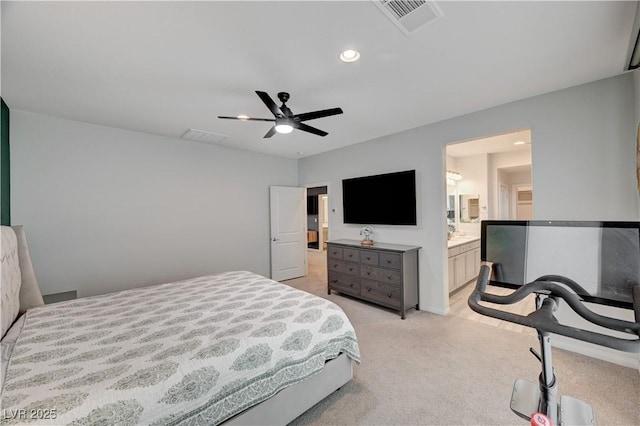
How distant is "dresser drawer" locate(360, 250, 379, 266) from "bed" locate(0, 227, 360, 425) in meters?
1.64

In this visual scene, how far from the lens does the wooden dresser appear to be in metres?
3.37

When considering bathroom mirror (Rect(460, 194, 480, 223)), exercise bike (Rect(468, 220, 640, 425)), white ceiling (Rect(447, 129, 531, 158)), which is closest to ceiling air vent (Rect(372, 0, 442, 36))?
exercise bike (Rect(468, 220, 640, 425))

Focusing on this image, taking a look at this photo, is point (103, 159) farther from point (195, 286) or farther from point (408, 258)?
point (408, 258)

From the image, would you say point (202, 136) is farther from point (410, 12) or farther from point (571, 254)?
point (571, 254)

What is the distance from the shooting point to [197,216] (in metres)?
4.17

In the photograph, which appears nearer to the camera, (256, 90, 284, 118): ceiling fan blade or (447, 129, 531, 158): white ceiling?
(256, 90, 284, 118): ceiling fan blade

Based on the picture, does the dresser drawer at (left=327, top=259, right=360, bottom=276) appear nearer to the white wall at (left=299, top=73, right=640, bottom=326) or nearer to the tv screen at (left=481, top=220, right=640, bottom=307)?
the white wall at (left=299, top=73, right=640, bottom=326)

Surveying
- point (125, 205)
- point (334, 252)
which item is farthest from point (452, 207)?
point (125, 205)

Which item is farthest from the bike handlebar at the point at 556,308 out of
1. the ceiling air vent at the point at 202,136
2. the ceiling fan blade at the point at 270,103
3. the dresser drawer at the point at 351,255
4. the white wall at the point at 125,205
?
the white wall at the point at 125,205

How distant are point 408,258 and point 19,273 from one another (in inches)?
157

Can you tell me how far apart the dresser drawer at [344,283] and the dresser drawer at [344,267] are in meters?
0.07

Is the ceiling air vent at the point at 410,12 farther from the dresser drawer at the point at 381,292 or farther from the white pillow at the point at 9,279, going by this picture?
the white pillow at the point at 9,279

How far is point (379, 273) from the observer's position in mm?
3584

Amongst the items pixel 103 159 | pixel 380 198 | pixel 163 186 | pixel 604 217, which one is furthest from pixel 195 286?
pixel 604 217
